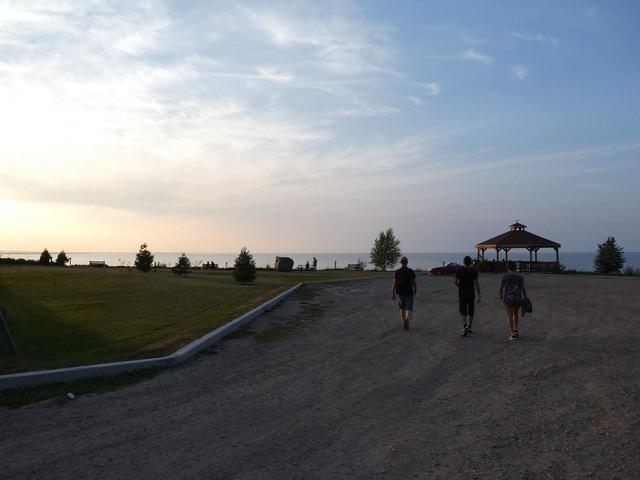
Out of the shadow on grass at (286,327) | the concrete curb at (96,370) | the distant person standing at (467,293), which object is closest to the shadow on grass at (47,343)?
the concrete curb at (96,370)

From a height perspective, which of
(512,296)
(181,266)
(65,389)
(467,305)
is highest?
(181,266)

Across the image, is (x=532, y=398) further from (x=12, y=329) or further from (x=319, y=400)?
(x=12, y=329)

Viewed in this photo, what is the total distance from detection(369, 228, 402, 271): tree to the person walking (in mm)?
52937

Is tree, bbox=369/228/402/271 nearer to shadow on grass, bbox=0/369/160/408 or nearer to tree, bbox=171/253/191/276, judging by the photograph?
tree, bbox=171/253/191/276

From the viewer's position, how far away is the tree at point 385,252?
65188 mm

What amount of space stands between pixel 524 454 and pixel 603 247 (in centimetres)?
4950

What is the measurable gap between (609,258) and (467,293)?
41416mm

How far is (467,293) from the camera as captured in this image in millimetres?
12594

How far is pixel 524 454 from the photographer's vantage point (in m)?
5.14

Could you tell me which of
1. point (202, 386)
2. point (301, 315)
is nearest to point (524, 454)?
point (202, 386)

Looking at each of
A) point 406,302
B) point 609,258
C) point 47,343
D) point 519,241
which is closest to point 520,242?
point 519,241

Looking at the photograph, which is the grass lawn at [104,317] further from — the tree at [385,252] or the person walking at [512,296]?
the tree at [385,252]

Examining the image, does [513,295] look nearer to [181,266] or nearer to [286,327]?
[286,327]

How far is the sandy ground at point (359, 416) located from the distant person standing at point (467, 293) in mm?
855
